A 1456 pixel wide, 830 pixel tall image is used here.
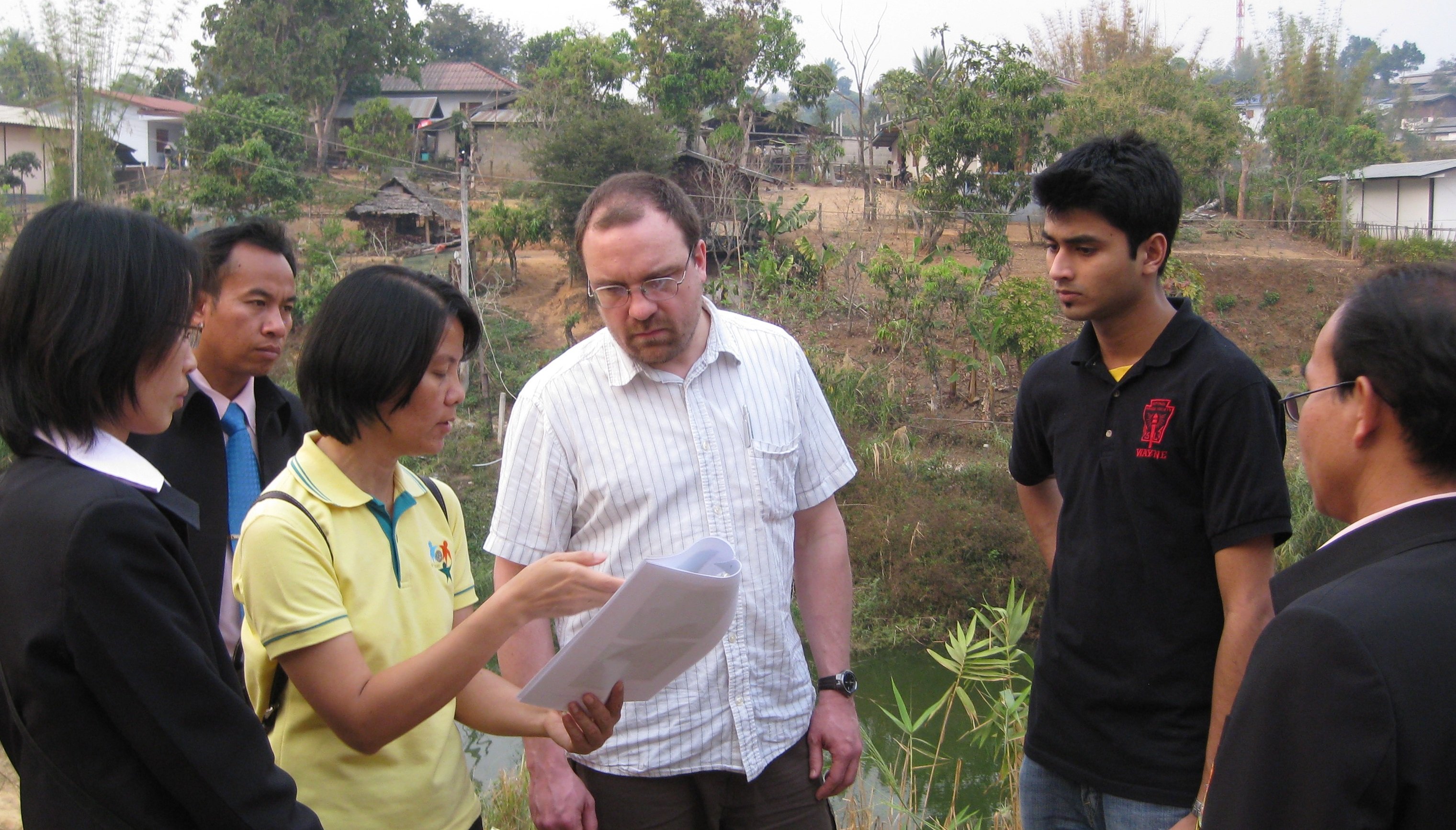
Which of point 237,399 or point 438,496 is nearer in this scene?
point 438,496

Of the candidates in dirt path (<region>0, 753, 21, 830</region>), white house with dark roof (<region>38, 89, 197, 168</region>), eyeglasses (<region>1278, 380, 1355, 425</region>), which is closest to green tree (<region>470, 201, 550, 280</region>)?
white house with dark roof (<region>38, 89, 197, 168</region>)

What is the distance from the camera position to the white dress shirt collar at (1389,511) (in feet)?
3.37

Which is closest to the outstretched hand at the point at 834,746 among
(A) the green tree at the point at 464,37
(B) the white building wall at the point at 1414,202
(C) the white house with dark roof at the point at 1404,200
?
(C) the white house with dark roof at the point at 1404,200

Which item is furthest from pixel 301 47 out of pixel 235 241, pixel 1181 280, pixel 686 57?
pixel 235 241

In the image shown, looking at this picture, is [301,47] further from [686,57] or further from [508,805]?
[508,805]

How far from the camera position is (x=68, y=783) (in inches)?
42.6

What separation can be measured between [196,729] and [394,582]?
0.42 metres

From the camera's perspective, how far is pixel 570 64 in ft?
63.9

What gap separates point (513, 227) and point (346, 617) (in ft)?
50.1

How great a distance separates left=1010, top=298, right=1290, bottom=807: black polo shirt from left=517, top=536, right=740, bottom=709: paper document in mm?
753

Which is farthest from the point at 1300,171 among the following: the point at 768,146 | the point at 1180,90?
the point at 768,146

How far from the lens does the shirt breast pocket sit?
188cm

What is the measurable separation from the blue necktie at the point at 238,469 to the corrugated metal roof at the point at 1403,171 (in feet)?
65.0

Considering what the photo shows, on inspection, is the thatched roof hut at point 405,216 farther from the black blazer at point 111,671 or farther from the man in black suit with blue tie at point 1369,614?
the man in black suit with blue tie at point 1369,614
